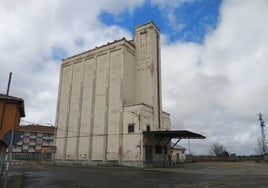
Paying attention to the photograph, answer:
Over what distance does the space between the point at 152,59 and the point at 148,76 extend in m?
3.07

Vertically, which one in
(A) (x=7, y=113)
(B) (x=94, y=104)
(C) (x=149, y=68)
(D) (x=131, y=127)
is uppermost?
(C) (x=149, y=68)

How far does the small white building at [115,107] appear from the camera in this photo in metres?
38.0

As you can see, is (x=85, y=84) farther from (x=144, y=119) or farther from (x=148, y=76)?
(x=144, y=119)

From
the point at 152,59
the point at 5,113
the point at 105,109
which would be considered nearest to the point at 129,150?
the point at 105,109

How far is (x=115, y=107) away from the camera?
40812 mm

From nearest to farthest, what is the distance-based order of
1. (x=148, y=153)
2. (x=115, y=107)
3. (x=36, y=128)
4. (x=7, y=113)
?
(x=7, y=113) < (x=148, y=153) < (x=115, y=107) < (x=36, y=128)

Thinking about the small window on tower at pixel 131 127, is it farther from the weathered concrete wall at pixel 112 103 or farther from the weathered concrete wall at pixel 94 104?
the weathered concrete wall at pixel 94 104

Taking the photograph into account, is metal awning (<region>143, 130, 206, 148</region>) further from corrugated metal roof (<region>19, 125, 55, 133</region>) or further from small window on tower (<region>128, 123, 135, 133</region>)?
corrugated metal roof (<region>19, 125, 55, 133</region>)

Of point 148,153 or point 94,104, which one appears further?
point 94,104

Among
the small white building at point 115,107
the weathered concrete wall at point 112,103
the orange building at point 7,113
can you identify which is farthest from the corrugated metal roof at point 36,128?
the orange building at point 7,113

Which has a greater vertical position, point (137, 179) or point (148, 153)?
point (148, 153)

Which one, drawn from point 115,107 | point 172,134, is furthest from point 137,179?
point 115,107

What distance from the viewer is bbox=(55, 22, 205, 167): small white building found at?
3800 cm

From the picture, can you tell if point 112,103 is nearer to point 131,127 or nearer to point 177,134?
point 131,127
